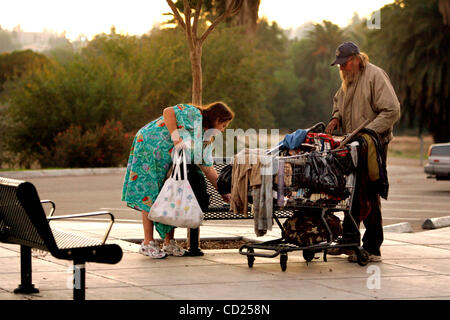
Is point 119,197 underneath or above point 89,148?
underneath

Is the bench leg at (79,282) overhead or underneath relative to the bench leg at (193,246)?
overhead

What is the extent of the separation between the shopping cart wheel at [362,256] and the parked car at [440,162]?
563 inches

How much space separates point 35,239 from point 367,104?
4.05 metres

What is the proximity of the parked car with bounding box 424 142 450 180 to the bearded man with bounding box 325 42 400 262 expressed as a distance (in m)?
13.6

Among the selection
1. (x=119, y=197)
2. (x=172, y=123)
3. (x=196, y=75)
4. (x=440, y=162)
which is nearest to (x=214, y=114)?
(x=172, y=123)

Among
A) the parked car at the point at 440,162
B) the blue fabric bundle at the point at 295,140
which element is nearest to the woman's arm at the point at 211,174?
the blue fabric bundle at the point at 295,140

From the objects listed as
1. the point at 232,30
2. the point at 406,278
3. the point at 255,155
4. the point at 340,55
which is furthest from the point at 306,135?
the point at 232,30

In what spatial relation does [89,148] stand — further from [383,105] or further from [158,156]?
[383,105]

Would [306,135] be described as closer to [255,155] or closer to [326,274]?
[255,155]

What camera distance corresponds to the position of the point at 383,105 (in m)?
8.34

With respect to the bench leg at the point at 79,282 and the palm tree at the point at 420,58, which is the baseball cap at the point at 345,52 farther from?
the palm tree at the point at 420,58

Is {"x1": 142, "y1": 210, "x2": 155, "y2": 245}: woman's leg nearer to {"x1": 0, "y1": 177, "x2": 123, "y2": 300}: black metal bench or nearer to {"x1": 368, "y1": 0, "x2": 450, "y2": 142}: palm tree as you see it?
{"x1": 0, "y1": 177, "x2": 123, "y2": 300}: black metal bench

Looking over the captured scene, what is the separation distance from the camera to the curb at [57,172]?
24312 mm

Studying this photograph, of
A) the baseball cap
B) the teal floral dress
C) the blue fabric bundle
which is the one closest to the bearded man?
the baseball cap
